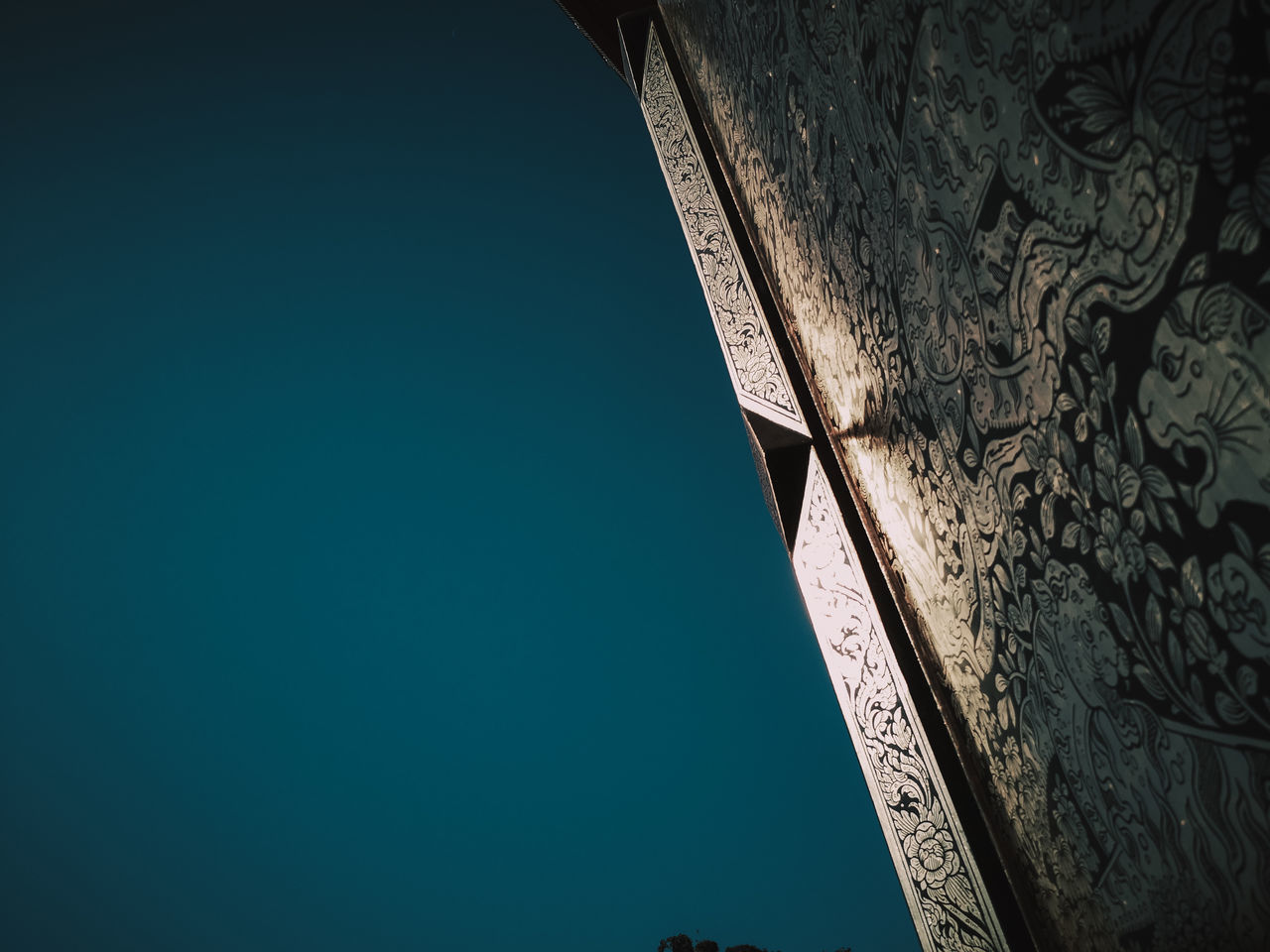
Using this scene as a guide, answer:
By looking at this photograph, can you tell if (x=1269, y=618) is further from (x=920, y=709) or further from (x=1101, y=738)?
(x=920, y=709)

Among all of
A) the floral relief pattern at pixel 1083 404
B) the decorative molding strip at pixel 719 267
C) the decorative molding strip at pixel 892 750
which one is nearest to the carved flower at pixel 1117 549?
the floral relief pattern at pixel 1083 404

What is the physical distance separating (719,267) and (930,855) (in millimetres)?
976

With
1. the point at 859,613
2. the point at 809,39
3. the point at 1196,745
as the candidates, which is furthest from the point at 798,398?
the point at 1196,745

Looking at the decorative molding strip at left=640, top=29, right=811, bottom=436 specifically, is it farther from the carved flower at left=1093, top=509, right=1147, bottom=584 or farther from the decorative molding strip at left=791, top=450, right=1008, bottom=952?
the carved flower at left=1093, top=509, right=1147, bottom=584

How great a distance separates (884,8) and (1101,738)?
58 centimetres

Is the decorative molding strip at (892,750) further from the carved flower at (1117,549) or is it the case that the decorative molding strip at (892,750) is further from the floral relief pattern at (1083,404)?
the carved flower at (1117,549)

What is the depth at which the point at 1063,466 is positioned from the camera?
16.9 inches

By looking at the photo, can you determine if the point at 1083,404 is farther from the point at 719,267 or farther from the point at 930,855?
the point at 719,267

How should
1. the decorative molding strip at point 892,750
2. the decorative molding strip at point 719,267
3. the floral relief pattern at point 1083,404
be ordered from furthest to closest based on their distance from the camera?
1. the decorative molding strip at point 719,267
2. the decorative molding strip at point 892,750
3. the floral relief pattern at point 1083,404

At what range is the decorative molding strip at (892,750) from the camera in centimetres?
71

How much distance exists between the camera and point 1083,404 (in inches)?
15.4

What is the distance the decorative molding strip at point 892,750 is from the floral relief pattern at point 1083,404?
3 cm

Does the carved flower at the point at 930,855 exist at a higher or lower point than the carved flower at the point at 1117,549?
lower

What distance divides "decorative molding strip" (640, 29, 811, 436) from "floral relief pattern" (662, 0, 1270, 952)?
31 centimetres
